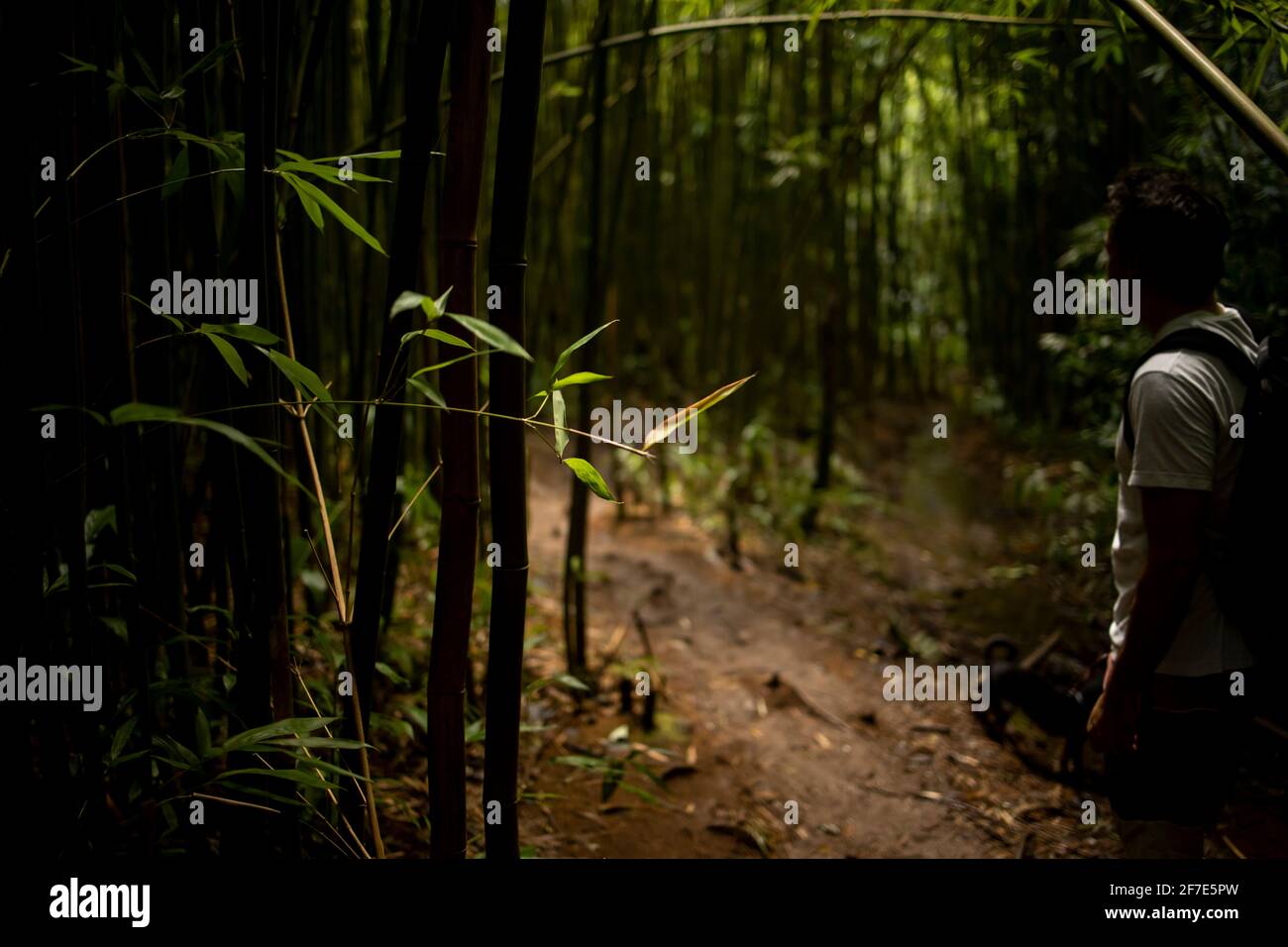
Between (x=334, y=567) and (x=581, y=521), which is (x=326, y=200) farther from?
(x=581, y=521)

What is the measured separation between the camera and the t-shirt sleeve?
1.09 metres

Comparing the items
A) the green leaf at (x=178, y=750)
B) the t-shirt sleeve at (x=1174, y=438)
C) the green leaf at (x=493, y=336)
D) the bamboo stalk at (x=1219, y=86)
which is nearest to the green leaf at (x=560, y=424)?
the green leaf at (x=493, y=336)

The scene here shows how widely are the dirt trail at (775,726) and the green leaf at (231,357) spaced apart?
958mm

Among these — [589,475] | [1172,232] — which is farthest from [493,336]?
[1172,232]

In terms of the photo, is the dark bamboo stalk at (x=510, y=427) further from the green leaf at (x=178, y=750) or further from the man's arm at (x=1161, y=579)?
the man's arm at (x=1161, y=579)

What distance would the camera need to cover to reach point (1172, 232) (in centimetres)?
117

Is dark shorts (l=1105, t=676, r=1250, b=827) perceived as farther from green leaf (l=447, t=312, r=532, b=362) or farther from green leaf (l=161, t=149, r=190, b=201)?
green leaf (l=161, t=149, r=190, b=201)

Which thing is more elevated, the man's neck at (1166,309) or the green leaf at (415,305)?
the man's neck at (1166,309)

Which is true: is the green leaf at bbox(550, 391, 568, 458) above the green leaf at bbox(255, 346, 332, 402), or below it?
below

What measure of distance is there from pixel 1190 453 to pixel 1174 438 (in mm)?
26

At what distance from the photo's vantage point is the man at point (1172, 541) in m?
1.10

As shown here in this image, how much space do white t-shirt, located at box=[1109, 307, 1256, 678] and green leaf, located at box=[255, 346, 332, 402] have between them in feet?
3.32

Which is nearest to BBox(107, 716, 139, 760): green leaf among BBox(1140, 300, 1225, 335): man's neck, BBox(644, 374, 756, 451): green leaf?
BBox(644, 374, 756, 451): green leaf
